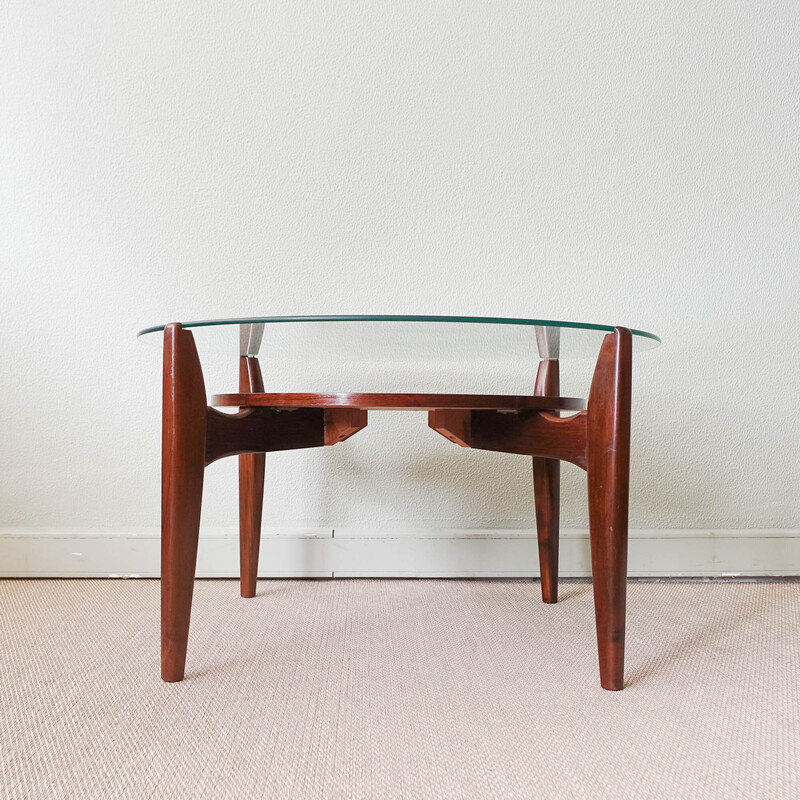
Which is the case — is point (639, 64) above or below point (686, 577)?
above

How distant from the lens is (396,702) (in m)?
0.85

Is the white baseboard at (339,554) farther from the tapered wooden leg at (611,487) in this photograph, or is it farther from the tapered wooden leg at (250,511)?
the tapered wooden leg at (611,487)

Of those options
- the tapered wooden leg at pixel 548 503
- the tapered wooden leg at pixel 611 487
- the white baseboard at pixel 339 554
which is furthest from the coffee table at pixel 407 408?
the white baseboard at pixel 339 554

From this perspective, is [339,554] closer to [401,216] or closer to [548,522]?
[548,522]

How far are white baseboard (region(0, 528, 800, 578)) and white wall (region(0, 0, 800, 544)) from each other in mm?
41

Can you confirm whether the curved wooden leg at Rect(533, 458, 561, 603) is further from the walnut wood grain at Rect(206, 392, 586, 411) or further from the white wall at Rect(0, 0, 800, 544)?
the walnut wood grain at Rect(206, 392, 586, 411)

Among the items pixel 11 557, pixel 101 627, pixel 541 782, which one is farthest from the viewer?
pixel 11 557

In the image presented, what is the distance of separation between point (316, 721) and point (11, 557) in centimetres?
108

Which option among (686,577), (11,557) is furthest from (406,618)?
(11,557)

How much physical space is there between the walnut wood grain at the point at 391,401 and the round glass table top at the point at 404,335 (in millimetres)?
83

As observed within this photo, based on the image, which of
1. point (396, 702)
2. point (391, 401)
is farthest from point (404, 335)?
point (396, 702)

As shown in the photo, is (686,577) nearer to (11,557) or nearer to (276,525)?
(276,525)

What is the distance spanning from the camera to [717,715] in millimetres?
827

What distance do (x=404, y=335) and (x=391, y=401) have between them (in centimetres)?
9
